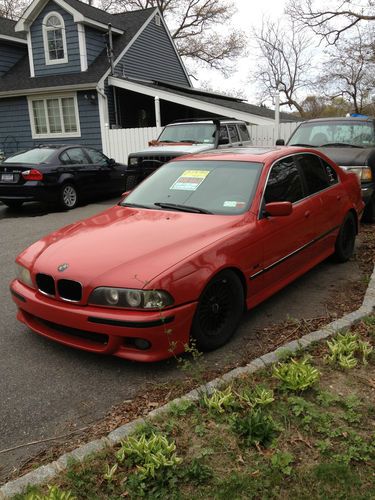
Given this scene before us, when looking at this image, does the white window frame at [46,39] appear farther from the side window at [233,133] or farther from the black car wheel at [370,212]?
the black car wheel at [370,212]

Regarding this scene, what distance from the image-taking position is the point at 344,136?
8.62 m

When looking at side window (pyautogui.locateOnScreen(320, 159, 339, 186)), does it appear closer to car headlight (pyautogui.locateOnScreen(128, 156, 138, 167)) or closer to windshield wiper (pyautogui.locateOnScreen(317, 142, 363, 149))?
windshield wiper (pyautogui.locateOnScreen(317, 142, 363, 149))

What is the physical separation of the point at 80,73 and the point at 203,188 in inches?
594

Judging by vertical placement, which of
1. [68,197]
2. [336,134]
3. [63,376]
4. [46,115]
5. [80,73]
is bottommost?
[63,376]

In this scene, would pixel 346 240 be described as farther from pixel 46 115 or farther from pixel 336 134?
pixel 46 115

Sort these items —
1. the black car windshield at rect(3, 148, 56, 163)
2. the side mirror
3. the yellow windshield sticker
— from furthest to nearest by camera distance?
1. the black car windshield at rect(3, 148, 56, 163)
2. the yellow windshield sticker
3. the side mirror

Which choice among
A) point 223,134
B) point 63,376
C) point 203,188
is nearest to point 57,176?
point 223,134

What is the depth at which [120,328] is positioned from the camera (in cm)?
318

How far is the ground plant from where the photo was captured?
2176 millimetres

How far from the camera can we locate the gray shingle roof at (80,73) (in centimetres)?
1717

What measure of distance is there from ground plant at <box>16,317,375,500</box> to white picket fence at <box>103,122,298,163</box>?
1232 centimetres

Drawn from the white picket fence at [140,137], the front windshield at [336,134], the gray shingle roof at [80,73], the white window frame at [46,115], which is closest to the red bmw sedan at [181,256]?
the front windshield at [336,134]

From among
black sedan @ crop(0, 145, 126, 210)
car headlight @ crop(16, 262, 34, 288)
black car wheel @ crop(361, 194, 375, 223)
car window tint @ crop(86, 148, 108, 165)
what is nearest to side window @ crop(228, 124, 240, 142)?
black sedan @ crop(0, 145, 126, 210)

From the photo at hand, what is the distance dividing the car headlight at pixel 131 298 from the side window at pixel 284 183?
→ 1.61 meters
